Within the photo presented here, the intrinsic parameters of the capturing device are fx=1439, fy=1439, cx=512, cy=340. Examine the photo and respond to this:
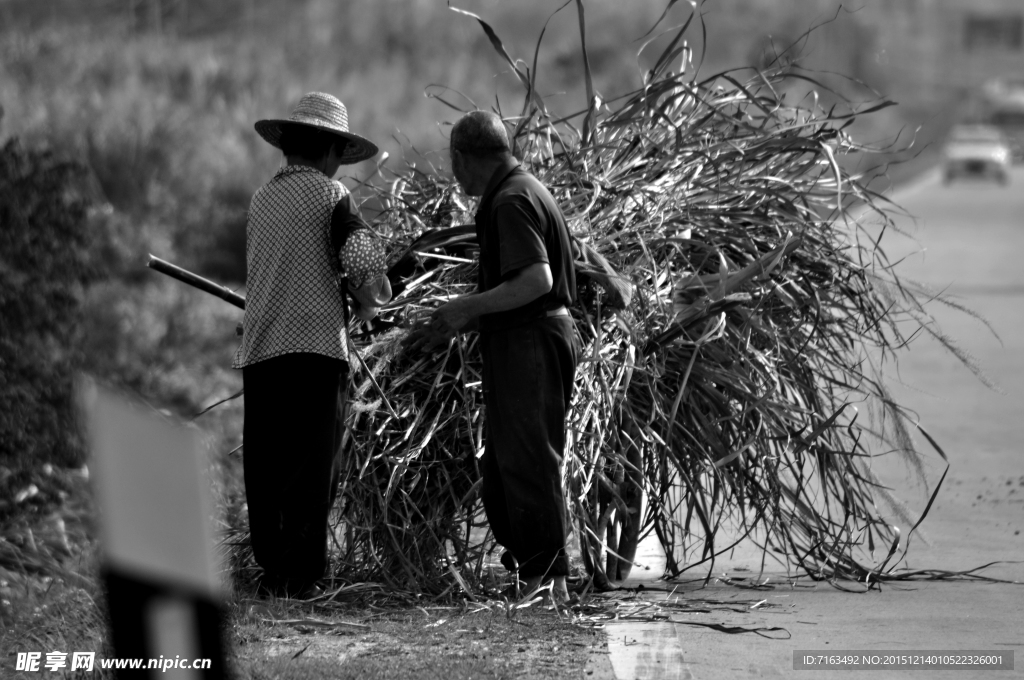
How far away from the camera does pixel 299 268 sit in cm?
507

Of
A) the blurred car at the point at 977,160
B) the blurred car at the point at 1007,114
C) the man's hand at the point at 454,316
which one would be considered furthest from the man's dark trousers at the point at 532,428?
the blurred car at the point at 1007,114

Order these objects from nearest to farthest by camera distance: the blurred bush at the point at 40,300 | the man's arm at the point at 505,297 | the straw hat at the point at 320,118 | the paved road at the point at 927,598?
the paved road at the point at 927,598 < the man's arm at the point at 505,297 < the straw hat at the point at 320,118 < the blurred bush at the point at 40,300

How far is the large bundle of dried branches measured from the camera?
5.51m

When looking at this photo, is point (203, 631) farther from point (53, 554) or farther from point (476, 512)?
point (53, 554)

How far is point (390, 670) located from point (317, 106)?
204 cm

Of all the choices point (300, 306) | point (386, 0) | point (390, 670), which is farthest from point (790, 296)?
point (386, 0)

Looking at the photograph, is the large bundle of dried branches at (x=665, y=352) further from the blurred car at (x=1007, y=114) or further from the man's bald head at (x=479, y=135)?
the blurred car at (x=1007, y=114)

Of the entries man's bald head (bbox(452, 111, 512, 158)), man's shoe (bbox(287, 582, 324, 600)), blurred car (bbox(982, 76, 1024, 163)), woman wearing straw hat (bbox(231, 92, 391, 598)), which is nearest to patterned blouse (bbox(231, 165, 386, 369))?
woman wearing straw hat (bbox(231, 92, 391, 598))

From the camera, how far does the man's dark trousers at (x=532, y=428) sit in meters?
5.05

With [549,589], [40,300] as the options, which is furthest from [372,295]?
[40,300]

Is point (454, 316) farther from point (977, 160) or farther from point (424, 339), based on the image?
point (977, 160)

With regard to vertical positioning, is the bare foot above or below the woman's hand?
below

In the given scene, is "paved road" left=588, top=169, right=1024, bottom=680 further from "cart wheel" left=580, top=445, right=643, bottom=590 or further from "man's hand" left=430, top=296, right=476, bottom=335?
"man's hand" left=430, top=296, right=476, bottom=335

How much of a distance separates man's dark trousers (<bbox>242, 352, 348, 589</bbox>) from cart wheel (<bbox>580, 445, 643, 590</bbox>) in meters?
1.03
